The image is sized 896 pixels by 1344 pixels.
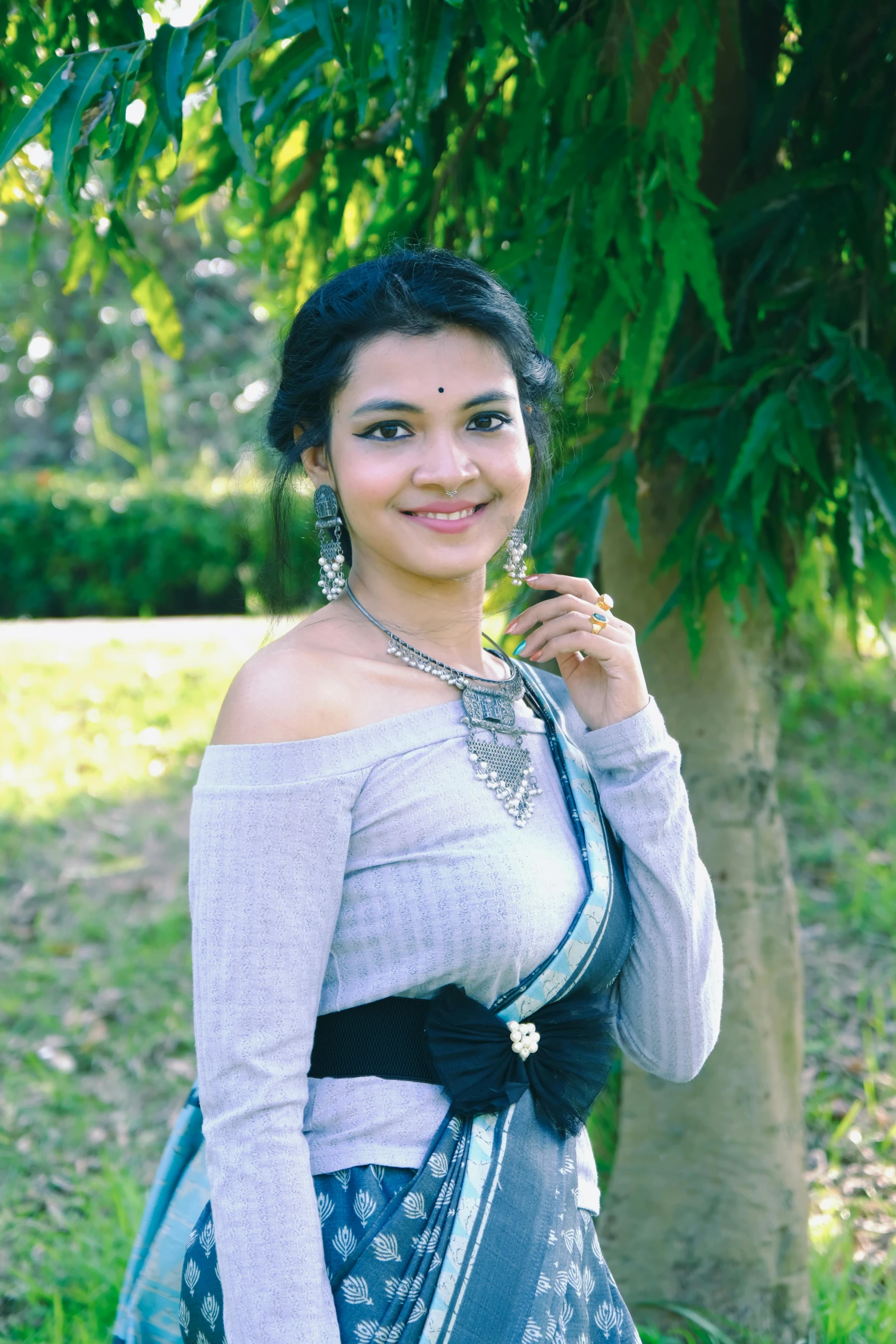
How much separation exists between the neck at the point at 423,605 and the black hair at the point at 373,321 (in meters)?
0.11

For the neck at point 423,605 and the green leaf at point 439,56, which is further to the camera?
the green leaf at point 439,56

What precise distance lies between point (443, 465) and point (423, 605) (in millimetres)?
211

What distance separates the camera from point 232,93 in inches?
60.1

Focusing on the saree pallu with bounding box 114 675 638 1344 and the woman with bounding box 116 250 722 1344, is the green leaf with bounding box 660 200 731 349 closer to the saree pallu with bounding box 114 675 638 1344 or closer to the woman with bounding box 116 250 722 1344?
the woman with bounding box 116 250 722 1344

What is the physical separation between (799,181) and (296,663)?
1317 millimetres

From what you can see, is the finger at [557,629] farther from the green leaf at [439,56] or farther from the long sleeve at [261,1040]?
the green leaf at [439,56]

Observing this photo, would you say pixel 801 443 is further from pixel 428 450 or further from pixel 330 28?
pixel 330 28

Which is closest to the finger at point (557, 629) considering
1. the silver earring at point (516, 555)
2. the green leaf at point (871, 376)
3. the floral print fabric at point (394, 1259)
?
the silver earring at point (516, 555)

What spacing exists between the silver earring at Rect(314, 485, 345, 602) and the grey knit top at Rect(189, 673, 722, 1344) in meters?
0.25

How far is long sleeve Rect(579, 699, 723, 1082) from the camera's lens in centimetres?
160

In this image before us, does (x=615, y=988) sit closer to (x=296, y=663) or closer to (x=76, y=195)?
(x=296, y=663)

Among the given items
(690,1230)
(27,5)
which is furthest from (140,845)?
(27,5)

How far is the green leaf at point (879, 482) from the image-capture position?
2.11 metres

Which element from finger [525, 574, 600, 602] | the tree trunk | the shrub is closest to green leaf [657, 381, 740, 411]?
the tree trunk
